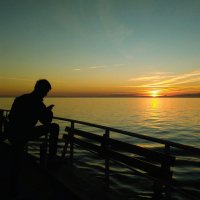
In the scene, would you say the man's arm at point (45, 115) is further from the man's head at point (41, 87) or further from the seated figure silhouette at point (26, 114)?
the man's head at point (41, 87)

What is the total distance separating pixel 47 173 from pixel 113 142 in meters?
1.92

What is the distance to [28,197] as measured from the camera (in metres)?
4.31

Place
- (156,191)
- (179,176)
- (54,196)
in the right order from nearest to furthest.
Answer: (156,191)
(54,196)
(179,176)

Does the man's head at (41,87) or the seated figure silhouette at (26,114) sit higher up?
the man's head at (41,87)

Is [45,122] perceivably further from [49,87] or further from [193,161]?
[193,161]

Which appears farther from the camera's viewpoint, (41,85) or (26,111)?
(41,85)

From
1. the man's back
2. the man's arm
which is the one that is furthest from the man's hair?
the man's arm

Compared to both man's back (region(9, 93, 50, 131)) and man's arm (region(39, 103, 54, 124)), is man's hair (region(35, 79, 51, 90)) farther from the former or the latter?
man's arm (region(39, 103, 54, 124))

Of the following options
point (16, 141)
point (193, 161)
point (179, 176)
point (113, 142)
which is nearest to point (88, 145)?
point (113, 142)

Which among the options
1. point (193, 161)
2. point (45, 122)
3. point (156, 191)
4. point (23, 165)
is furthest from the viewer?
point (193, 161)

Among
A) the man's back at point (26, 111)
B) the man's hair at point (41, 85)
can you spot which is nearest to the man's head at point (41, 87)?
the man's hair at point (41, 85)

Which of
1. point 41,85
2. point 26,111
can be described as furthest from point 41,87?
point 26,111

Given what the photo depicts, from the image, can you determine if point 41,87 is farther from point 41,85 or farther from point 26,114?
point 26,114

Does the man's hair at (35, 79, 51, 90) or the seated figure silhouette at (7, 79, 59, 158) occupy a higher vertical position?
the man's hair at (35, 79, 51, 90)
